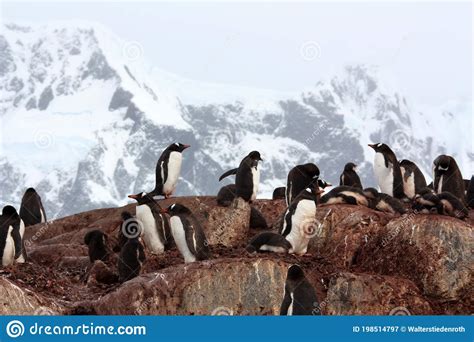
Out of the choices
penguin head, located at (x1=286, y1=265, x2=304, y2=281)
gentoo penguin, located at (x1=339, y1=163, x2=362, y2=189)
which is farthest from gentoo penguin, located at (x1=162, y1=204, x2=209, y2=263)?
gentoo penguin, located at (x1=339, y1=163, x2=362, y2=189)

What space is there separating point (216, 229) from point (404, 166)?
16.7ft

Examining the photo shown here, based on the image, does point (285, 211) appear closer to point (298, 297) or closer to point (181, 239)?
point (181, 239)

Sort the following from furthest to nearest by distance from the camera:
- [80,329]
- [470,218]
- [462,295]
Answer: [470,218] → [462,295] → [80,329]

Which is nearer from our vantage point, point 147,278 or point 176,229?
point 147,278

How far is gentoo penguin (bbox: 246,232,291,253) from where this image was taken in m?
16.5

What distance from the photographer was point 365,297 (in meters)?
15.1

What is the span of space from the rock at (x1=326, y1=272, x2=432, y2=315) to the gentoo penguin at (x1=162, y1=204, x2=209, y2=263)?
2.35 metres

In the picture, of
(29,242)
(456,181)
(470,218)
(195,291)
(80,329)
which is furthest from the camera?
(29,242)

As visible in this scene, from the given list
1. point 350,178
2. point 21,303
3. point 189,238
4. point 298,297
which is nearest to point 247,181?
point 350,178

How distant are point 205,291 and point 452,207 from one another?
5.59 metres

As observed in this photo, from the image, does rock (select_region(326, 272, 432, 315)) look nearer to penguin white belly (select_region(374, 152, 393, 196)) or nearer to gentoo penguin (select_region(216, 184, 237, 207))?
gentoo penguin (select_region(216, 184, 237, 207))

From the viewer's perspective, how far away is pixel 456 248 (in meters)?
16.5

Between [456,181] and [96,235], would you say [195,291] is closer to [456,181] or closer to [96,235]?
[96,235]

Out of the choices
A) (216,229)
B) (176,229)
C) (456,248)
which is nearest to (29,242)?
(216,229)
